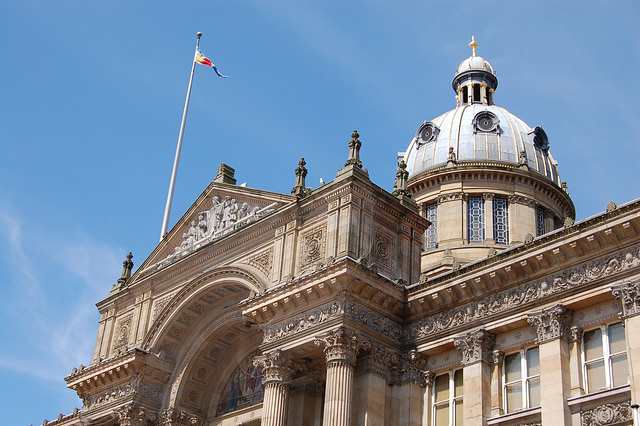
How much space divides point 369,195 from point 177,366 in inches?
439

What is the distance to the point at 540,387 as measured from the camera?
2284 centimetres

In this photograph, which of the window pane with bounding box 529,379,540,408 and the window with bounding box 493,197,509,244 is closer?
the window pane with bounding box 529,379,540,408

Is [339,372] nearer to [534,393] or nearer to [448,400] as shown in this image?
[448,400]

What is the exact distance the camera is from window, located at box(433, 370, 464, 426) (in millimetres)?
25094

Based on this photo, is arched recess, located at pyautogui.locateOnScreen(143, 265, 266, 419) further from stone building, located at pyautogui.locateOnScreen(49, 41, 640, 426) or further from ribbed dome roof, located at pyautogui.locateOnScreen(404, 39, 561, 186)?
ribbed dome roof, located at pyautogui.locateOnScreen(404, 39, 561, 186)

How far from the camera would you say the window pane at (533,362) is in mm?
23594

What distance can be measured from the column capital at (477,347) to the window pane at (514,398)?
1020 mm

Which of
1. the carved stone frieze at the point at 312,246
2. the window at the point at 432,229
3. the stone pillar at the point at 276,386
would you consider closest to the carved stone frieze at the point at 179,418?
the stone pillar at the point at 276,386

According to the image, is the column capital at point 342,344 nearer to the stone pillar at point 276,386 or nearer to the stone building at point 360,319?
the stone building at point 360,319

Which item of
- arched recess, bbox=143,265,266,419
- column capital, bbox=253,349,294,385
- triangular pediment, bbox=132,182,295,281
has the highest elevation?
triangular pediment, bbox=132,182,295,281

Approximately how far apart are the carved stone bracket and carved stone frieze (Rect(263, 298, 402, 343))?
7437 millimetres

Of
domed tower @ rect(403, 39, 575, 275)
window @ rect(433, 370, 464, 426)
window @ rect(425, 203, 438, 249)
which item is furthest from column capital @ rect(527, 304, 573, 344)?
window @ rect(425, 203, 438, 249)

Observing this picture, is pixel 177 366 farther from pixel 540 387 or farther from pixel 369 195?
pixel 540 387

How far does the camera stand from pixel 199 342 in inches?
1316
